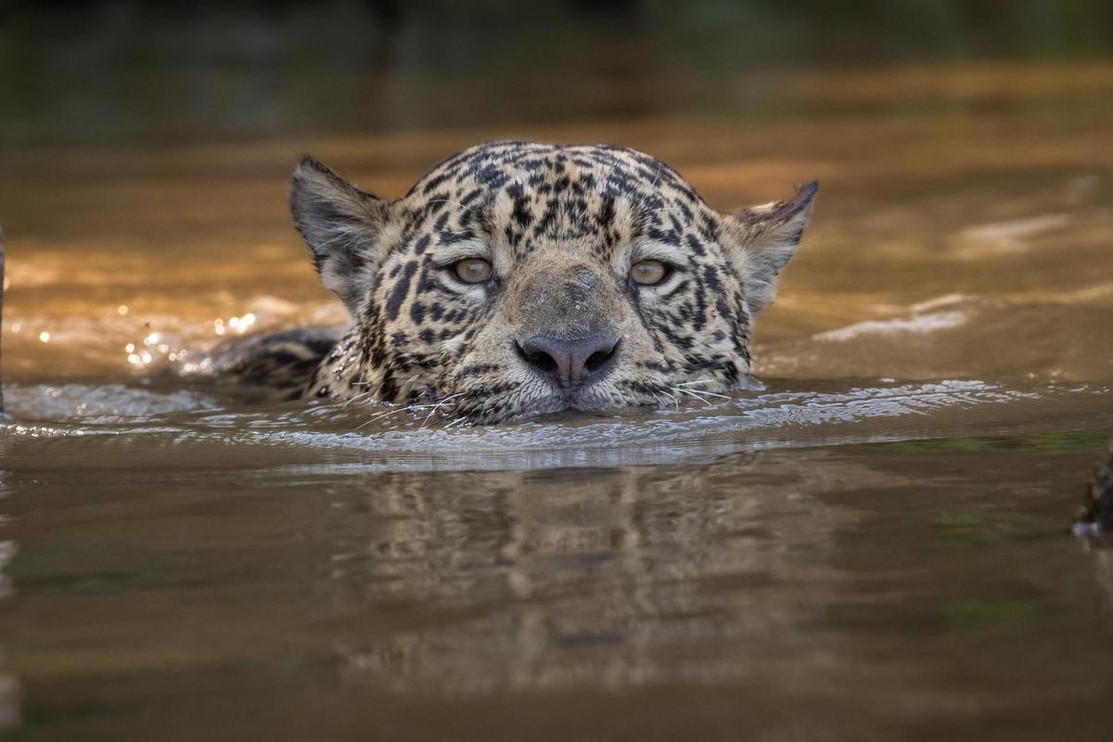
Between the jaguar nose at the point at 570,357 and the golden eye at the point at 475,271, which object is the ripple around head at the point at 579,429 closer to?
the jaguar nose at the point at 570,357

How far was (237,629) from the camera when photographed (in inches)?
129

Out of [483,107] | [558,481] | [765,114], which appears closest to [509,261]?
[558,481]

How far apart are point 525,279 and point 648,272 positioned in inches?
21.9

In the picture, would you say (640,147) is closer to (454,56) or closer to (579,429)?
(579,429)

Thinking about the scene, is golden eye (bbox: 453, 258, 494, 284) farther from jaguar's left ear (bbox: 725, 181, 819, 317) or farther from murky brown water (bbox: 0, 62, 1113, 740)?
jaguar's left ear (bbox: 725, 181, 819, 317)

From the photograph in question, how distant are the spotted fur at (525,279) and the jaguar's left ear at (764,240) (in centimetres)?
2

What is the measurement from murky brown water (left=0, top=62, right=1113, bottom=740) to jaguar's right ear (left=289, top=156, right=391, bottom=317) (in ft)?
2.01

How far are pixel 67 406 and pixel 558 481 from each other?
11.3ft

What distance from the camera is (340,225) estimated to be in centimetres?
674

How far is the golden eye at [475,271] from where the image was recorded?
6078mm

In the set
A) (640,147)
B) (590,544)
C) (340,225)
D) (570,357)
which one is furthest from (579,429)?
(640,147)

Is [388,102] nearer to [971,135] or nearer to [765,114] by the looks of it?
[765,114]

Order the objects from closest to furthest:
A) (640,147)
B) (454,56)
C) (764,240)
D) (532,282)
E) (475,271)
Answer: (532,282)
(475,271)
(764,240)
(640,147)
(454,56)

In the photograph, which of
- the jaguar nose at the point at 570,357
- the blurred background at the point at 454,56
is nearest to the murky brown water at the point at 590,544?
the jaguar nose at the point at 570,357
